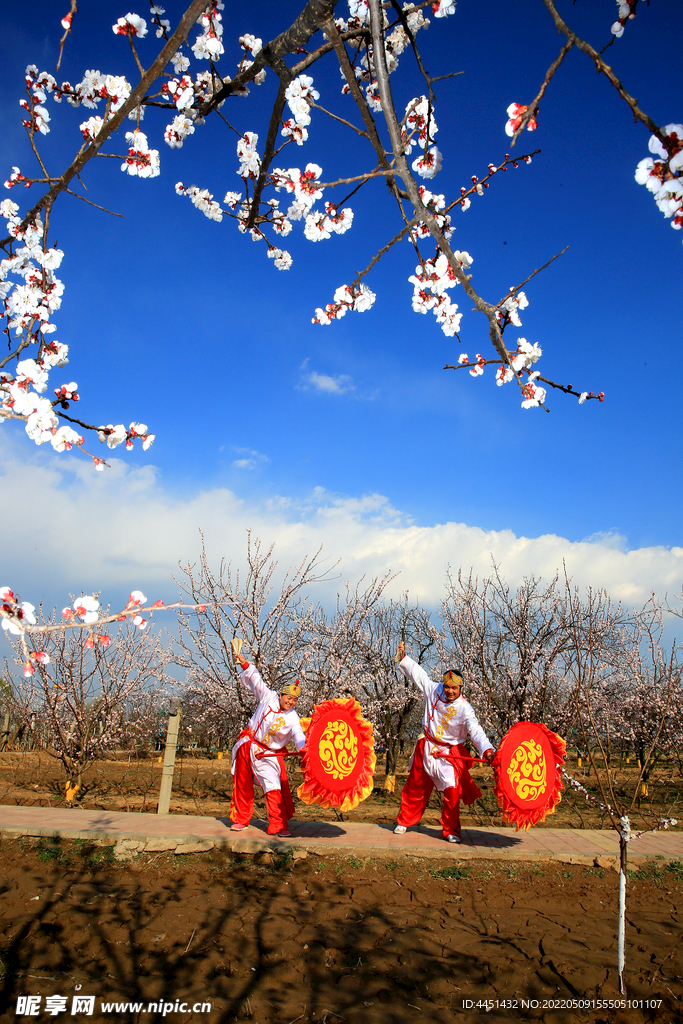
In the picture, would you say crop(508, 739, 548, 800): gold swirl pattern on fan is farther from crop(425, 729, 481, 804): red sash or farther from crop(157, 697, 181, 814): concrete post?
crop(157, 697, 181, 814): concrete post

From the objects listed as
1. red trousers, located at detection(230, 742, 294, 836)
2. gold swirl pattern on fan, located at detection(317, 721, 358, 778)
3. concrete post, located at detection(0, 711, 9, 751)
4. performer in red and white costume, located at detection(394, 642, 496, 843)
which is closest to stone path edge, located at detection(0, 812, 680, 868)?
red trousers, located at detection(230, 742, 294, 836)

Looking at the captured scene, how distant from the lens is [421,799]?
6410mm

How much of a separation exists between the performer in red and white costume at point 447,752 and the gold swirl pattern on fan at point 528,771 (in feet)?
1.15

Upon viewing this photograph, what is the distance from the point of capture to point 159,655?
10844 mm

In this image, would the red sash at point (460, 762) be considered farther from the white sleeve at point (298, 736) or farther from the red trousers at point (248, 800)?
the red trousers at point (248, 800)

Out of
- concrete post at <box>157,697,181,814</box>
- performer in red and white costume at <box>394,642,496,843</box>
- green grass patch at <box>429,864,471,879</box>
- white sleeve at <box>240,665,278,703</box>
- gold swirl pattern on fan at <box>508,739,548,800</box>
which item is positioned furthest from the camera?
concrete post at <box>157,697,181,814</box>

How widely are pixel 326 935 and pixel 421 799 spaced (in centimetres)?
282

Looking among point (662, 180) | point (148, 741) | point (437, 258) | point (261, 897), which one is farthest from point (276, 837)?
point (148, 741)

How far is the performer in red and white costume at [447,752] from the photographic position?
6035mm

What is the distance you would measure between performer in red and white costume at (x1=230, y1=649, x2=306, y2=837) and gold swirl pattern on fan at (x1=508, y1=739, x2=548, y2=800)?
7.31 ft

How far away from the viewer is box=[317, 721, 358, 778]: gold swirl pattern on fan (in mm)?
5867

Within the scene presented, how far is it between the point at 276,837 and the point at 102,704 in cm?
489

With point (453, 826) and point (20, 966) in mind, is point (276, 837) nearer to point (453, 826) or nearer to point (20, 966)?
point (453, 826)

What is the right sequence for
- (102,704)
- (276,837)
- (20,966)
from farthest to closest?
(102,704)
(276,837)
(20,966)
